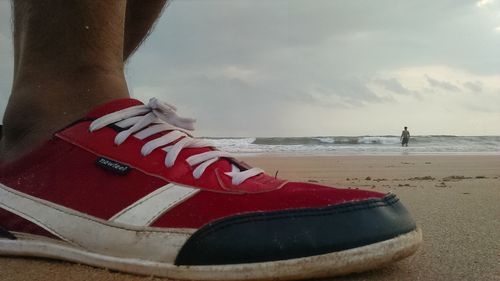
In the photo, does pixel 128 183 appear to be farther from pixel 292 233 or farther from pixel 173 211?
pixel 292 233

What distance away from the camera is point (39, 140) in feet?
3.96

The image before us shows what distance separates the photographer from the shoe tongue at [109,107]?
1.18 meters

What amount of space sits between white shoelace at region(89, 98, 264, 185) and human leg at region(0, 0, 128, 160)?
121mm

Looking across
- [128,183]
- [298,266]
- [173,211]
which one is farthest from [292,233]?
[128,183]

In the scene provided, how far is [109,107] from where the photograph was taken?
1189mm

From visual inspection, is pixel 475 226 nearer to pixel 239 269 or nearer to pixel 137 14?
pixel 239 269

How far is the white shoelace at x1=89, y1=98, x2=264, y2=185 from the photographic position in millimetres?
1098

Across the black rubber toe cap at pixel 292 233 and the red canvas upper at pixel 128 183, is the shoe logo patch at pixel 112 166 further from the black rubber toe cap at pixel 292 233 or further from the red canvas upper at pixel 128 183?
the black rubber toe cap at pixel 292 233

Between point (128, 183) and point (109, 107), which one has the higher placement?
point (109, 107)

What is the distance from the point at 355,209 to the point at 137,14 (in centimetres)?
149

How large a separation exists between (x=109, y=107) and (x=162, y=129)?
0.47 feet

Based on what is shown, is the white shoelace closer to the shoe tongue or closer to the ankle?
the shoe tongue

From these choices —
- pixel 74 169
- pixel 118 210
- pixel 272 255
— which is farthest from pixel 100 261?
pixel 272 255

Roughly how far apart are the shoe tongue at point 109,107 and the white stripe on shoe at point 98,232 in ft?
0.76
